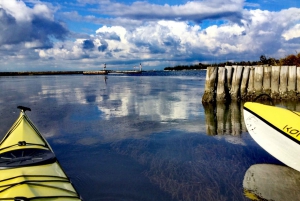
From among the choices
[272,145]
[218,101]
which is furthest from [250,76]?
[272,145]

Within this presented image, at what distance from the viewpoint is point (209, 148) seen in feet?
27.4

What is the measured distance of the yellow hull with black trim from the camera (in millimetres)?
6032

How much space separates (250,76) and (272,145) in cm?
1023

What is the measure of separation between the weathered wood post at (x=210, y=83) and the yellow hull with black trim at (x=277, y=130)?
8.95 meters

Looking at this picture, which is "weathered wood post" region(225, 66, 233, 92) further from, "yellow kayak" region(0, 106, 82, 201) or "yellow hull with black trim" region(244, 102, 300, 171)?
"yellow kayak" region(0, 106, 82, 201)

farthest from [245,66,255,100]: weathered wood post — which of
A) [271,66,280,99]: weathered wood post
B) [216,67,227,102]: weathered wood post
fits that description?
A: [216,67,227,102]: weathered wood post

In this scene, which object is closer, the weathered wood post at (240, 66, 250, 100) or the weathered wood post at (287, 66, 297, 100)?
the weathered wood post at (287, 66, 297, 100)

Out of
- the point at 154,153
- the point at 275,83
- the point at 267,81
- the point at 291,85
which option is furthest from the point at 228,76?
the point at 154,153

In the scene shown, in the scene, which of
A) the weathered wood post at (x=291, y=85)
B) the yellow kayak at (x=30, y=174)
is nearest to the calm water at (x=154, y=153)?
the yellow kayak at (x=30, y=174)

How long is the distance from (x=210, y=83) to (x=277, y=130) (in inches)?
401

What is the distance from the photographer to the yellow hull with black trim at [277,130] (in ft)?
19.8

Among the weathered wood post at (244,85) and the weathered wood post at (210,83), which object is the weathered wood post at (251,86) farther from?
the weathered wood post at (210,83)

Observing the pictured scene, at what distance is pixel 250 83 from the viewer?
16234mm

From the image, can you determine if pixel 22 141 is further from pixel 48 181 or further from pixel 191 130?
pixel 191 130
